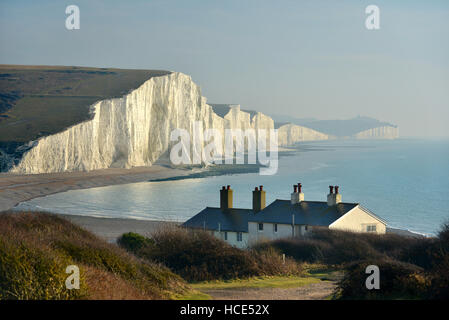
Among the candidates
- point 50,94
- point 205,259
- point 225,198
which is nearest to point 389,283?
point 205,259

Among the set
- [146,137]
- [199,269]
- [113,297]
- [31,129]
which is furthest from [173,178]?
[113,297]

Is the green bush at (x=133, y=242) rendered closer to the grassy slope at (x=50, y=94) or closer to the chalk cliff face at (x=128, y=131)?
the chalk cliff face at (x=128, y=131)

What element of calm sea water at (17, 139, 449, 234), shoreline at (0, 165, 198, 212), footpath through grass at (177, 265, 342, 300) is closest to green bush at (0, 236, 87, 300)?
footpath through grass at (177, 265, 342, 300)

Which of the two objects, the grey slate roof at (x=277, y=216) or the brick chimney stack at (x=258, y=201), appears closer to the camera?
the grey slate roof at (x=277, y=216)

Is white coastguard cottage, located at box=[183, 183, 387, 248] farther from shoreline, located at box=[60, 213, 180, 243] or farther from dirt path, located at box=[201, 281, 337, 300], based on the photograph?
shoreline, located at box=[60, 213, 180, 243]

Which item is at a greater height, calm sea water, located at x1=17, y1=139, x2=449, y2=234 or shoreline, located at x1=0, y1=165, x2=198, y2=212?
shoreline, located at x1=0, y1=165, x2=198, y2=212

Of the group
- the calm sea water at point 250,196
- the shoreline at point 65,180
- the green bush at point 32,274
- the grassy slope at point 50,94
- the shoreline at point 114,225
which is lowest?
the calm sea water at point 250,196

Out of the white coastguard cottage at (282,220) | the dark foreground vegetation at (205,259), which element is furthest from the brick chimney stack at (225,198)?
the dark foreground vegetation at (205,259)
